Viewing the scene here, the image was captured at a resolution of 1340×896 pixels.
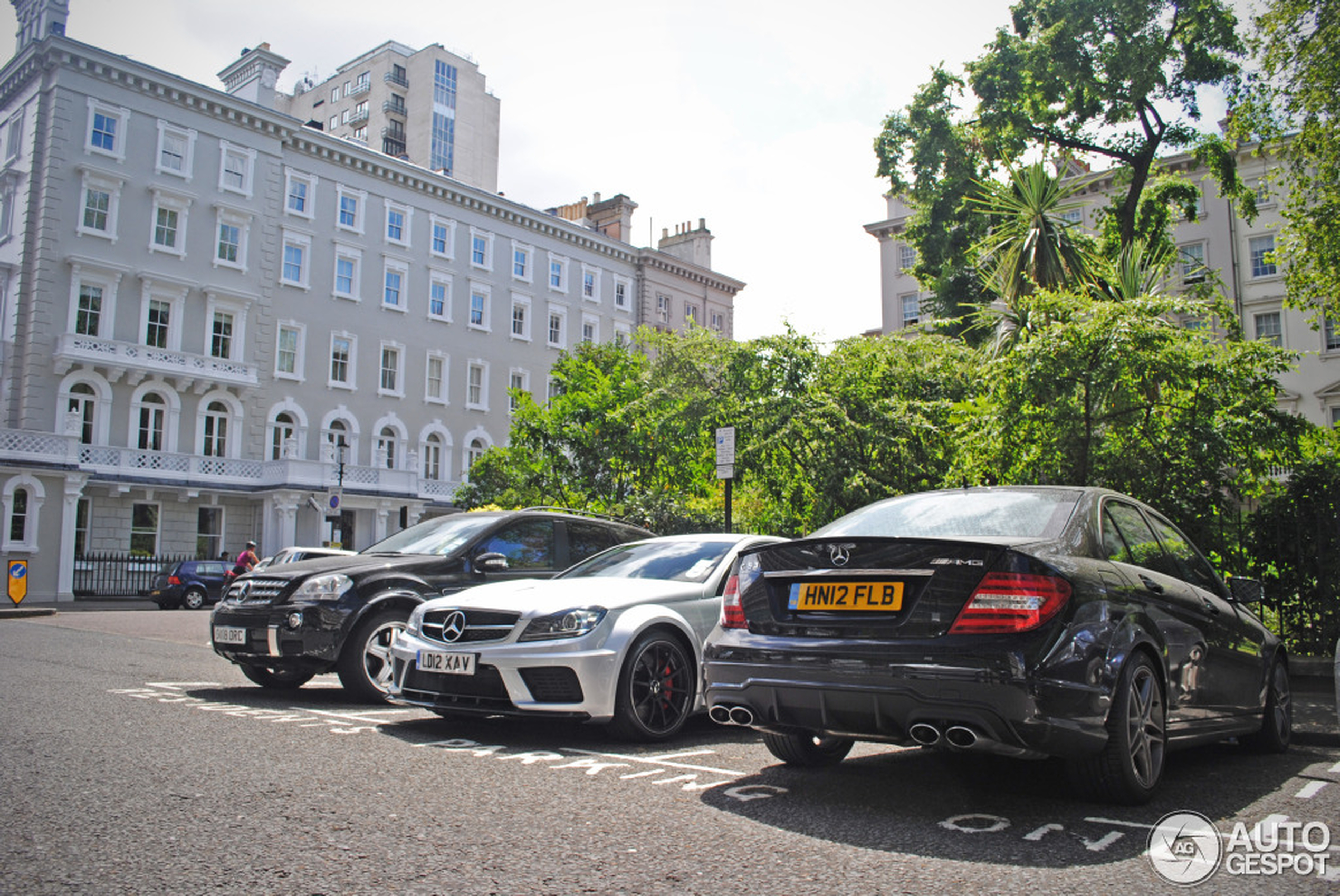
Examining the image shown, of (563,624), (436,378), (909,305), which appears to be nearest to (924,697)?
(563,624)

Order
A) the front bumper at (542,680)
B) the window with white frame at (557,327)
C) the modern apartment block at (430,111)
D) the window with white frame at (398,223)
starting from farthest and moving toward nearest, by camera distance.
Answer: the modern apartment block at (430,111), the window with white frame at (557,327), the window with white frame at (398,223), the front bumper at (542,680)

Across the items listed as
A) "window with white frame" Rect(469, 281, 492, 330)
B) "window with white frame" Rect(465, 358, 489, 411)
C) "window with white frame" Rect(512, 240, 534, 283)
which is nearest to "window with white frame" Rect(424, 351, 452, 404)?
"window with white frame" Rect(465, 358, 489, 411)

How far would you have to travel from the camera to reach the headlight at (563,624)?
20.5 feet

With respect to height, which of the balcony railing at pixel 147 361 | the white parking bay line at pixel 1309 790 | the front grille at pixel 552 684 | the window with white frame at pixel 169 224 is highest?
the window with white frame at pixel 169 224

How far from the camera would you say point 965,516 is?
17.1 ft

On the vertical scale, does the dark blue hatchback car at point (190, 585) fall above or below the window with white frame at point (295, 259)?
below

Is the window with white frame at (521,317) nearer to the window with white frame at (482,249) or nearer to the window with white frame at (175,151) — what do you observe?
the window with white frame at (482,249)

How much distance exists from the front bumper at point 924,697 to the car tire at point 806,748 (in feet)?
2.45

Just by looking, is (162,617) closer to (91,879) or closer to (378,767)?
(378,767)

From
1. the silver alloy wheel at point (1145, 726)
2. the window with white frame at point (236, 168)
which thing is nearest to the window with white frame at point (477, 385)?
the window with white frame at point (236, 168)

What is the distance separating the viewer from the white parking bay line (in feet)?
16.0

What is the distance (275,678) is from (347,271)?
39.5m

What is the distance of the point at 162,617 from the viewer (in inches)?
921

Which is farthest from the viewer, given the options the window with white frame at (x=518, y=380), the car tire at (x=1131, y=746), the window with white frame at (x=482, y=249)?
the window with white frame at (x=518, y=380)
